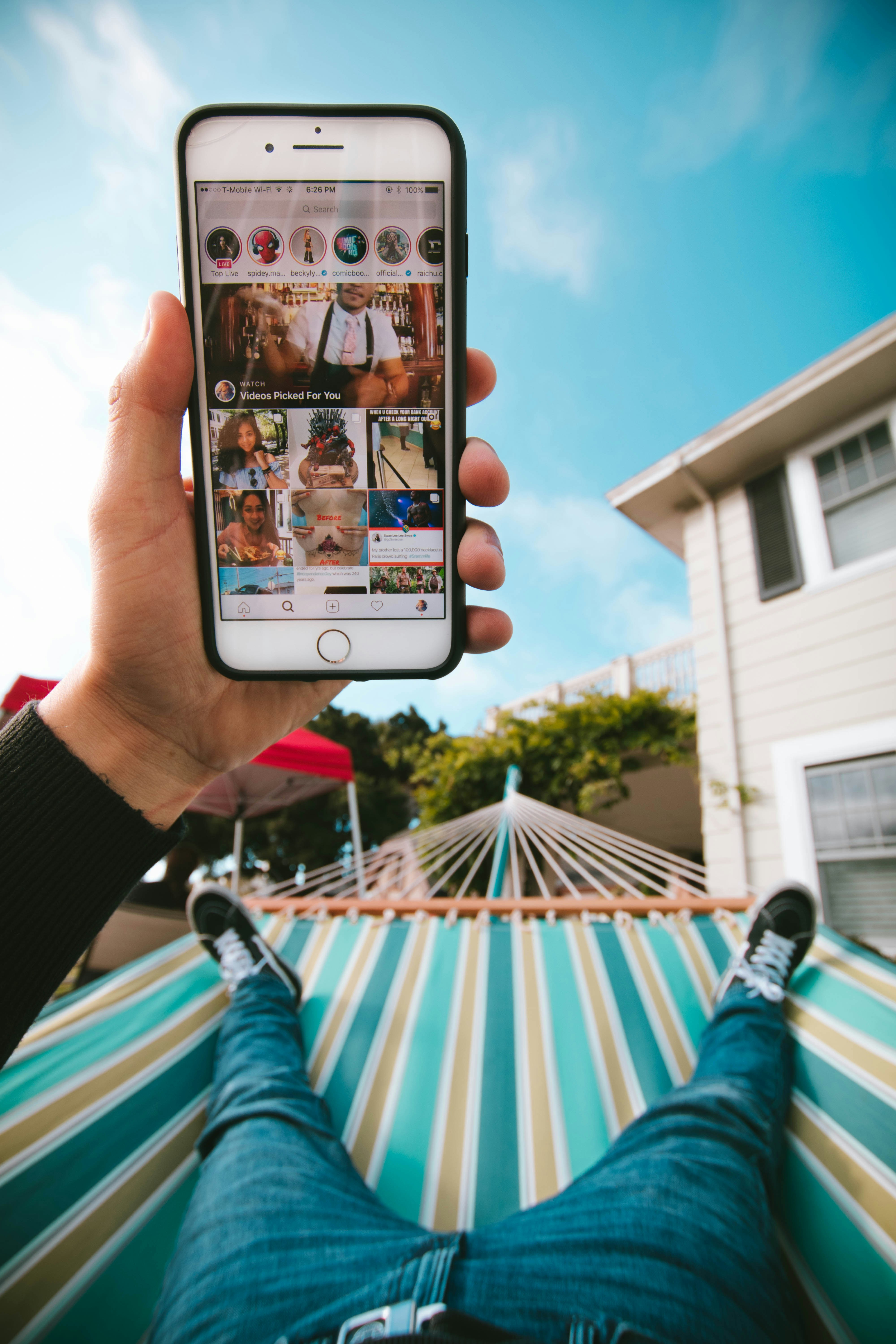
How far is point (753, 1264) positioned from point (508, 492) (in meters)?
0.92

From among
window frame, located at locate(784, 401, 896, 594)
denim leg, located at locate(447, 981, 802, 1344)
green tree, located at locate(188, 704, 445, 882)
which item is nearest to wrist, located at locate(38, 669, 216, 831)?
denim leg, located at locate(447, 981, 802, 1344)

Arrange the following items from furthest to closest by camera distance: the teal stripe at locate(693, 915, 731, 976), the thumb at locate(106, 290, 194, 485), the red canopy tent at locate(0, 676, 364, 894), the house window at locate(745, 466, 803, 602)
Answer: the red canopy tent at locate(0, 676, 364, 894) → the house window at locate(745, 466, 803, 602) → the teal stripe at locate(693, 915, 731, 976) → the thumb at locate(106, 290, 194, 485)

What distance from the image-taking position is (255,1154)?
832 millimetres

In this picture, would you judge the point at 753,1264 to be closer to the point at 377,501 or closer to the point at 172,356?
the point at 377,501

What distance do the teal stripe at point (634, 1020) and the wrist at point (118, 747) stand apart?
108 cm

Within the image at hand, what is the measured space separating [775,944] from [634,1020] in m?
0.35

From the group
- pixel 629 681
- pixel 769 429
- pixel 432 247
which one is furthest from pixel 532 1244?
pixel 629 681

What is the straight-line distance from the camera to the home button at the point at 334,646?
2.01 ft

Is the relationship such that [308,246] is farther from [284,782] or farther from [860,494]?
[284,782]

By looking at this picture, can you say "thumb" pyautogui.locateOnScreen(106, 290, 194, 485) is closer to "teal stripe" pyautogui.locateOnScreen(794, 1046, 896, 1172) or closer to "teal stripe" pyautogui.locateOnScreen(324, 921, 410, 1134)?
"teal stripe" pyautogui.locateOnScreen(324, 921, 410, 1134)

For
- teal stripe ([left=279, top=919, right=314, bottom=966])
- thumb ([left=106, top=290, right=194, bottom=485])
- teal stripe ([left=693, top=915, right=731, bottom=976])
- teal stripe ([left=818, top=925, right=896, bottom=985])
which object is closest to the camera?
thumb ([left=106, top=290, right=194, bottom=485])

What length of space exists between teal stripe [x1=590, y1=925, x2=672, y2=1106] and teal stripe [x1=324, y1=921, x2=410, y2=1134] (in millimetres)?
517

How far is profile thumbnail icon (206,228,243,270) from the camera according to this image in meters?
0.59

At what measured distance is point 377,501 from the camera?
63 centimetres
